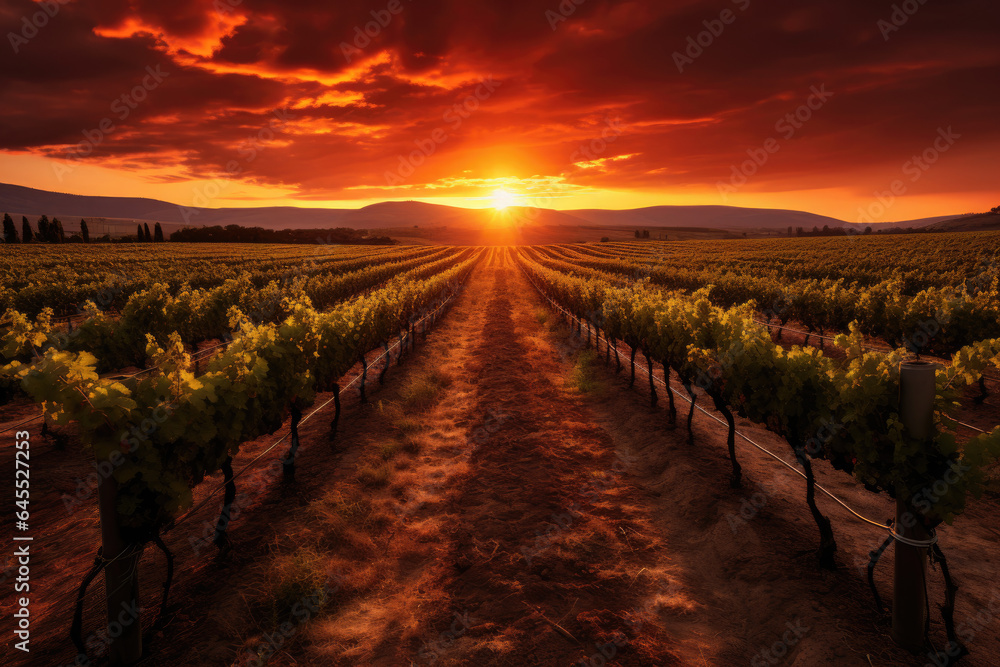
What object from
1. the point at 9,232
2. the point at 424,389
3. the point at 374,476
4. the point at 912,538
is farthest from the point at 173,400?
the point at 9,232

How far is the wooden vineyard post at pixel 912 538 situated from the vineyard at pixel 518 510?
0.02 metres

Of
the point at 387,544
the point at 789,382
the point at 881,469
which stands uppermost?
the point at 789,382

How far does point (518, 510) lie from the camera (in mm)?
7090

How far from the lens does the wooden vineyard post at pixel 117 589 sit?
428cm

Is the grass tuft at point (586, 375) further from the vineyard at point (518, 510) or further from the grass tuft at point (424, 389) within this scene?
the grass tuft at point (424, 389)

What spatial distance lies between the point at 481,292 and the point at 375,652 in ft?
103

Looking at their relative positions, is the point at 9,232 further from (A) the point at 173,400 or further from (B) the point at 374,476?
(A) the point at 173,400

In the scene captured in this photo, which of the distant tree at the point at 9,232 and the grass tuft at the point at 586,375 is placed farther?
the distant tree at the point at 9,232

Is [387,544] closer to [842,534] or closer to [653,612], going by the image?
[653,612]

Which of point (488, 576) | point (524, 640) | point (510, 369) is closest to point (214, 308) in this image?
point (510, 369)

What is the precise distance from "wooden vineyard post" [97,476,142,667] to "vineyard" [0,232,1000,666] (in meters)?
0.02

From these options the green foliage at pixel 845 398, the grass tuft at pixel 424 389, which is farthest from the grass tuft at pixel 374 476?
the green foliage at pixel 845 398

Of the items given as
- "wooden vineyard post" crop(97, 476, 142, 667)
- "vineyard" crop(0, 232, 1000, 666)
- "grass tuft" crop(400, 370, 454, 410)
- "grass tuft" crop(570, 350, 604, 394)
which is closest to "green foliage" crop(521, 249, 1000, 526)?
"vineyard" crop(0, 232, 1000, 666)

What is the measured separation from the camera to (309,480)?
26.8 ft
